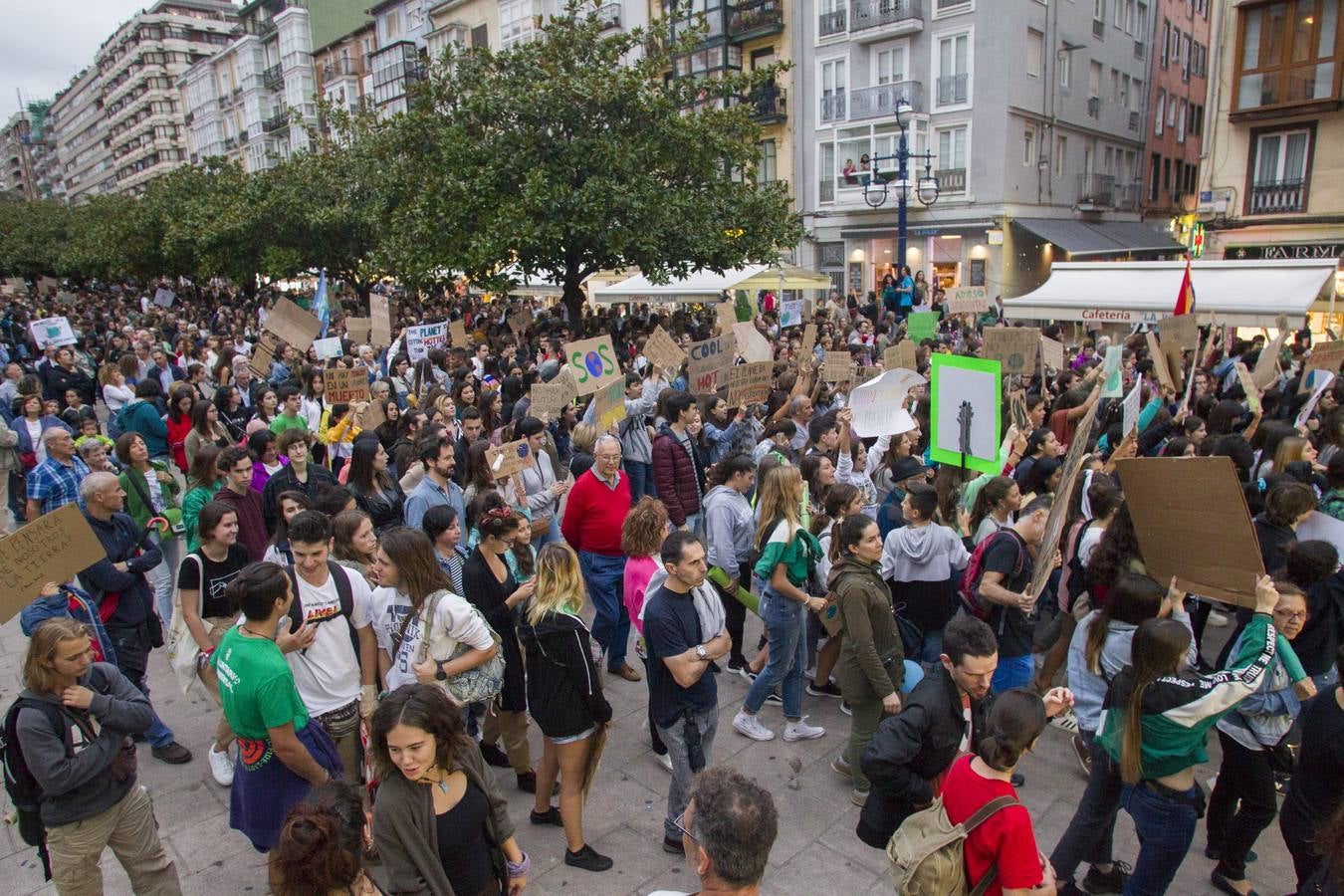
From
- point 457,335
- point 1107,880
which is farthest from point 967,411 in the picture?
point 457,335

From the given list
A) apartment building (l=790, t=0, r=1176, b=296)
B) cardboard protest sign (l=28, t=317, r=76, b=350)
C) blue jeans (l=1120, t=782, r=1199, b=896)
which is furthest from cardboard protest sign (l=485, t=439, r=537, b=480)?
apartment building (l=790, t=0, r=1176, b=296)

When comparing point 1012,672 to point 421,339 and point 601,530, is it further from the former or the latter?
point 421,339

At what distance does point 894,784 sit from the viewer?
333cm

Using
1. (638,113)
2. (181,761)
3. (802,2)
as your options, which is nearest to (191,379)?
(181,761)

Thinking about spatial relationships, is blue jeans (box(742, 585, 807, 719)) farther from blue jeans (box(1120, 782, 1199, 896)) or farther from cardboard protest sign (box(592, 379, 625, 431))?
cardboard protest sign (box(592, 379, 625, 431))

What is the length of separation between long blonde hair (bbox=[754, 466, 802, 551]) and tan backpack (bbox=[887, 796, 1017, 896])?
240 centimetres

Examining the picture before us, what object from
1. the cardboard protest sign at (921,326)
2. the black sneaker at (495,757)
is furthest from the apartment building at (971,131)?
the black sneaker at (495,757)

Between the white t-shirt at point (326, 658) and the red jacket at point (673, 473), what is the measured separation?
11.1ft

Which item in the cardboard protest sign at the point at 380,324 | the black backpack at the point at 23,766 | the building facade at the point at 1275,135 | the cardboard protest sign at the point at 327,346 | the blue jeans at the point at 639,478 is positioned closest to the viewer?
the black backpack at the point at 23,766

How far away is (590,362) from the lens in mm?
9008

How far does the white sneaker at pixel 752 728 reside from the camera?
5.36 m

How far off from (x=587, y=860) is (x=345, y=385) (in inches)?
241

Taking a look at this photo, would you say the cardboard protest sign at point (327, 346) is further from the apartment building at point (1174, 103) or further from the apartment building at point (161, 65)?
the apartment building at point (161, 65)

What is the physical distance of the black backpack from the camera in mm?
3154
